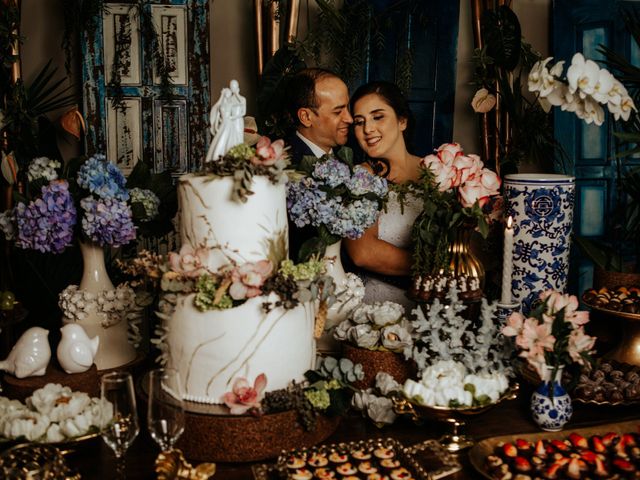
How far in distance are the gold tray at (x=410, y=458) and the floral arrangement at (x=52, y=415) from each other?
421 mm

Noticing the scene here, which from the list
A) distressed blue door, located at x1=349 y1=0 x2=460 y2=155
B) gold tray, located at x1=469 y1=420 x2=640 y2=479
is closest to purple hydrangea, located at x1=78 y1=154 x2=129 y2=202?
gold tray, located at x1=469 y1=420 x2=640 y2=479

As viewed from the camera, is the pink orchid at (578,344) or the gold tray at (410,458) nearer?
the gold tray at (410,458)

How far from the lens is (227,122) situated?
1959mm

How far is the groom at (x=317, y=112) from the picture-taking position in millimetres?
3148

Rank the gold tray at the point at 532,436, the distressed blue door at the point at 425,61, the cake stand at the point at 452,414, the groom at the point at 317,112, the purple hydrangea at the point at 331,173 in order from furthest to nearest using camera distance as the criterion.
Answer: the distressed blue door at the point at 425,61, the groom at the point at 317,112, the purple hydrangea at the point at 331,173, the cake stand at the point at 452,414, the gold tray at the point at 532,436

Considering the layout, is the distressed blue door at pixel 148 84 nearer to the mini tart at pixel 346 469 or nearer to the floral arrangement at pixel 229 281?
the floral arrangement at pixel 229 281

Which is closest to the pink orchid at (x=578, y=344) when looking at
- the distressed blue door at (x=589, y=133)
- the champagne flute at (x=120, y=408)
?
the champagne flute at (x=120, y=408)

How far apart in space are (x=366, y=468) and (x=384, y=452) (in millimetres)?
83

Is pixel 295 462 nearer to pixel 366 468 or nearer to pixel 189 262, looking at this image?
pixel 366 468

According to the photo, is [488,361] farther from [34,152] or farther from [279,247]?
[34,152]

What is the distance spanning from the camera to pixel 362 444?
1.83 meters

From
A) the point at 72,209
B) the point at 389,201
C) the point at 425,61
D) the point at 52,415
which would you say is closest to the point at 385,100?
the point at 389,201

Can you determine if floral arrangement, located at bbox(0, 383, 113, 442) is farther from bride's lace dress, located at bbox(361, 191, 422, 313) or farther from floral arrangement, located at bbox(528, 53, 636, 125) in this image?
floral arrangement, located at bbox(528, 53, 636, 125)

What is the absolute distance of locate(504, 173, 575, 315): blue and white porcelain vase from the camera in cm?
273
